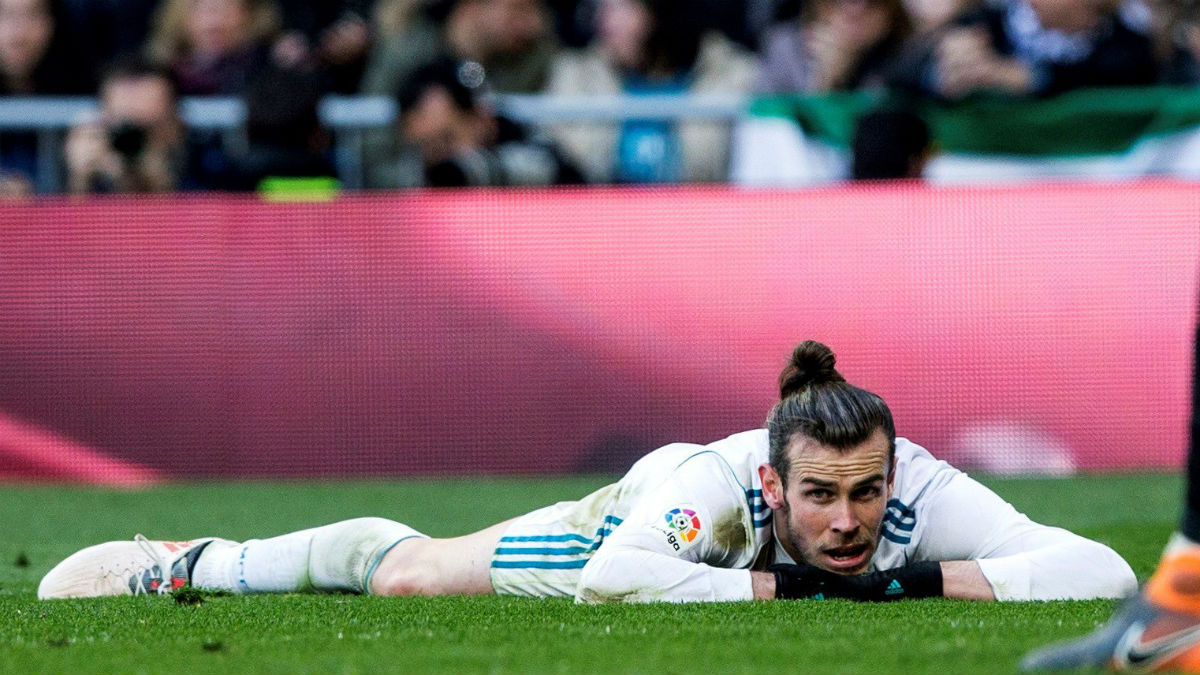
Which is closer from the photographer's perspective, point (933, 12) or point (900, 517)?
point (900, 517)

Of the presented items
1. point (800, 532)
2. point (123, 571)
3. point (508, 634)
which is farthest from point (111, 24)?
point (508, 634)

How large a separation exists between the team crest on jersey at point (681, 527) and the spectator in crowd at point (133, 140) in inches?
266

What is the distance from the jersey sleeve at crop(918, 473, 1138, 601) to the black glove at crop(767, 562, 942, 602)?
0.17 m

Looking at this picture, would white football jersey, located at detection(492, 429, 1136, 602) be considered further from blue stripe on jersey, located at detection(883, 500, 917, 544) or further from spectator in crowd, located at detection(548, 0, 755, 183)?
spectator in crowd, located at detection(548, 0, 755, 183)

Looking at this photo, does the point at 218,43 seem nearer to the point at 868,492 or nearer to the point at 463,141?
the point at 463,141

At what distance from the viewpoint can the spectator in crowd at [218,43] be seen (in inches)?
489

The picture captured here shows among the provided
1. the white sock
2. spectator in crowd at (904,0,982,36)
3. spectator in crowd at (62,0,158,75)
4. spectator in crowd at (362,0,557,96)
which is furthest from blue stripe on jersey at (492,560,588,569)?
spectator in crowd at (62,0,158,75)

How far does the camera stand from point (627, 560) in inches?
195

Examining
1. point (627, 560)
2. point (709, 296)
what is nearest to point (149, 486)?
point (709, 296)

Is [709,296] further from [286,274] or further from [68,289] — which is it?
[68,289]

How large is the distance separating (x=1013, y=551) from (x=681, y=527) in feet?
3.07

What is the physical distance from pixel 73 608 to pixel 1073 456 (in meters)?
6.09

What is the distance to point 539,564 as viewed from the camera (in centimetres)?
543

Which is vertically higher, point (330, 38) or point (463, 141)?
point (330, 38)
